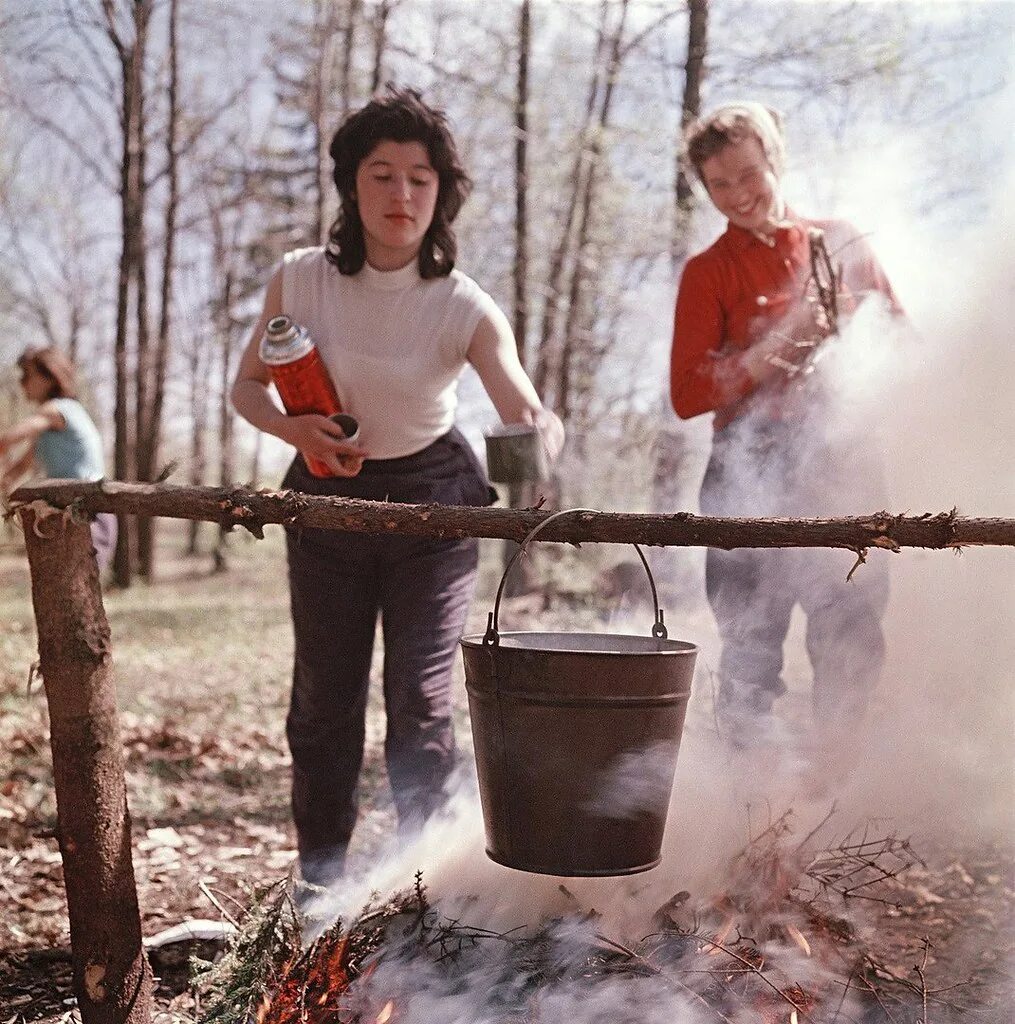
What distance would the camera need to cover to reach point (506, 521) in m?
2.14

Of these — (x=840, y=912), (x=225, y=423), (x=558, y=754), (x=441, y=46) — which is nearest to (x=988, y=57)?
(x=840, y=912)

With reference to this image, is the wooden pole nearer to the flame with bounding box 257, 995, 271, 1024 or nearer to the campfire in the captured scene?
the campfire

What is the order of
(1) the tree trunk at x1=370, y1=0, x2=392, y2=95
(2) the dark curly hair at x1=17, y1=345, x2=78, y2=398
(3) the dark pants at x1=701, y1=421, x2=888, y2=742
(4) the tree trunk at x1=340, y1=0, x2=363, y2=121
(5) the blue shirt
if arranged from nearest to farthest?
(3) the dark pants at x1=701, y1=421, x2=888, y2=742 → (5) the blue shirt → (2) the dark curly hair at x1=17, y1=345, x2=78, y2=398 → (1) the tree trunk at x1=370, y1=0, x2=392, y2=95 → (4) the tree trunk at x1=340, y1=0, x2=363, y2=121

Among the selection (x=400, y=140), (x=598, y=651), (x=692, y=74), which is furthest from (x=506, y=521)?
(x=692, y=74)

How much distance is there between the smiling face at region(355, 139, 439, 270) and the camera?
2.84 m

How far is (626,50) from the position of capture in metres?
10.1

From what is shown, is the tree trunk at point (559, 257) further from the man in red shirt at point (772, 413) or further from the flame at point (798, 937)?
the flame at point (798, 937)

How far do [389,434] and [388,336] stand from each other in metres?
0.27

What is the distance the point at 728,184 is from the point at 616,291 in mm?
9405

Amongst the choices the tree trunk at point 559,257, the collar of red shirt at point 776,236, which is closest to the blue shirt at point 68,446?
the collar of red shirt at point 776,236

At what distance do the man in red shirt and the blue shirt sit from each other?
439cm

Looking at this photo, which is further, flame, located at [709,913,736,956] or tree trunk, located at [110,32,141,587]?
tree trunk, located at [110,32,141,587]

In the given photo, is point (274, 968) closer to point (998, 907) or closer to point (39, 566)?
→ point (39, 566)

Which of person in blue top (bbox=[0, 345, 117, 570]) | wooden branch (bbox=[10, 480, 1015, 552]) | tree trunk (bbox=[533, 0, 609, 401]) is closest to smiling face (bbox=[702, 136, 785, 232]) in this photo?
wooden branch (bbox=[10, 480, 1015, 552])
